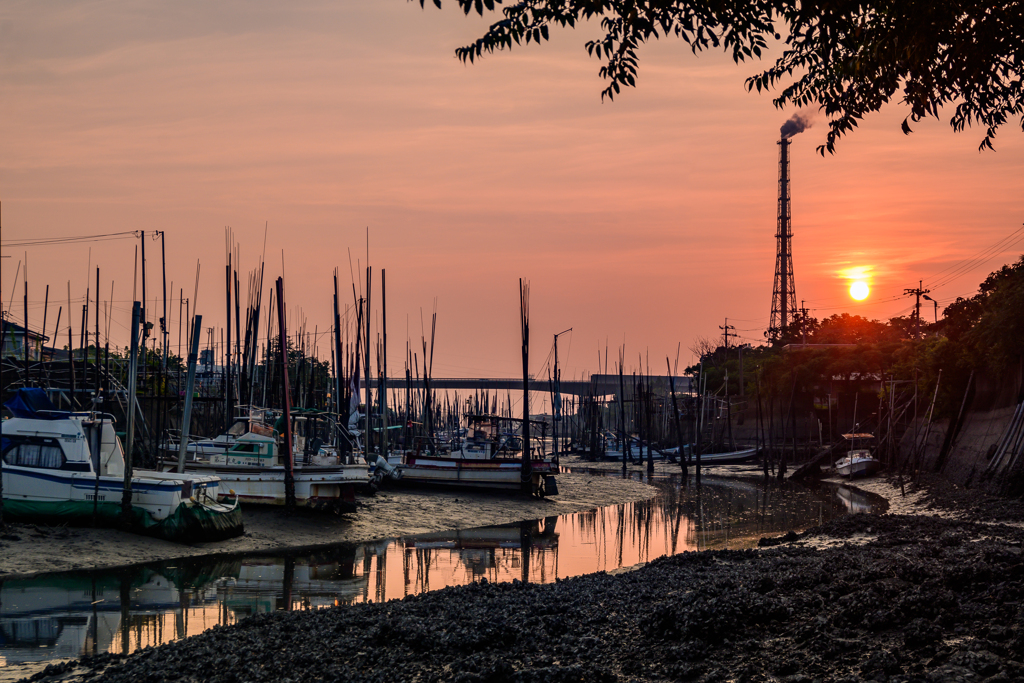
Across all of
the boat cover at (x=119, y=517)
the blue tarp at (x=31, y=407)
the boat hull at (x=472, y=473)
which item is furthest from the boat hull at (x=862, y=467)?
the blue tarp at (x=31, y=407)

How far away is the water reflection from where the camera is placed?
574 inches

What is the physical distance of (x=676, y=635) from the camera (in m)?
10.7

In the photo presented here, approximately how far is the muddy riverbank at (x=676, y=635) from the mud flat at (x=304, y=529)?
914cm

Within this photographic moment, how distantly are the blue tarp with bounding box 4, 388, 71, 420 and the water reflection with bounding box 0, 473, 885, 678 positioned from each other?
19.5 feet

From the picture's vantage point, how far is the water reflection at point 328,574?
14.6 m

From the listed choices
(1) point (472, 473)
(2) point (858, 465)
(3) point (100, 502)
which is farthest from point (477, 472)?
(2) point (858, 465)

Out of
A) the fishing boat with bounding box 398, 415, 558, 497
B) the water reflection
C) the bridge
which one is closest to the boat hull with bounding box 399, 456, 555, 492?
the fishing boat with bounding box 398, 415, 558, 497

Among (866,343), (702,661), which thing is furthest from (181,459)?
(866,343)

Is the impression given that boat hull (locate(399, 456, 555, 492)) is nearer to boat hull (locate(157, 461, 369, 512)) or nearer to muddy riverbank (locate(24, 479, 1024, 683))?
boat hull (locate(157, 461, 369, 512))

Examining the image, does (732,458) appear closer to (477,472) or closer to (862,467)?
(862,467)

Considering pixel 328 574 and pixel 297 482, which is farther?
pixel 297 482

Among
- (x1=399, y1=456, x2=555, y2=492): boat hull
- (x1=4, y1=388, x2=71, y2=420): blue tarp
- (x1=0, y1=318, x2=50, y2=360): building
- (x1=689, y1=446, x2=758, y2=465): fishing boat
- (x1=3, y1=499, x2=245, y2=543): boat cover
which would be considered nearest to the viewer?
(x1=3, y1=499, x2=245, y2=543): boat cover

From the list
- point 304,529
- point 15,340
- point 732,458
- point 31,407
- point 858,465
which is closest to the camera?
point 31,407

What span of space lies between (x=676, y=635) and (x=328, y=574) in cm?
1176
